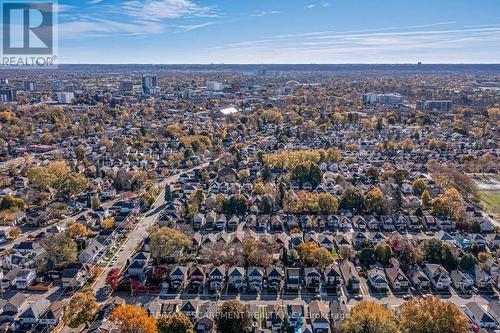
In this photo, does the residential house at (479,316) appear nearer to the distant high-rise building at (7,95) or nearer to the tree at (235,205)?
the tree at (235,205)

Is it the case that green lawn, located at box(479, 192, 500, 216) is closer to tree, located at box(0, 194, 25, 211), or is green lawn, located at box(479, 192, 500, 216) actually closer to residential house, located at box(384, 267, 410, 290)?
residential house, located at box(384, 267, 410, 290)

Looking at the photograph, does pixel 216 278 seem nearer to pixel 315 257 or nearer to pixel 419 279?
pixel 315 257

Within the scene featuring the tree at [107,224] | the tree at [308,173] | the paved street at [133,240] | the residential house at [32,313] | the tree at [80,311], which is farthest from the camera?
the tree at [308,173]

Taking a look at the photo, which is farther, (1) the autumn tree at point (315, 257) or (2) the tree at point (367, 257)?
(2) the tree at point (367, 257)

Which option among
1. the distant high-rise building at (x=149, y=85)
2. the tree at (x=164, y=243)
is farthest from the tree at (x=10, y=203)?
the distant high-rise building at (x=149, y=85)

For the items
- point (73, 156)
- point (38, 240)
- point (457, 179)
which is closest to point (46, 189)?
point (38, 240)

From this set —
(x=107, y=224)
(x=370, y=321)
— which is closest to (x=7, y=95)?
(x=107, y=224)

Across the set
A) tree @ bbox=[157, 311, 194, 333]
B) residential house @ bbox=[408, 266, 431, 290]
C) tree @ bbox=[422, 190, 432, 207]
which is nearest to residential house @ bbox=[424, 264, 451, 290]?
residential house @ bbox=[408, 266, 431, 290]
